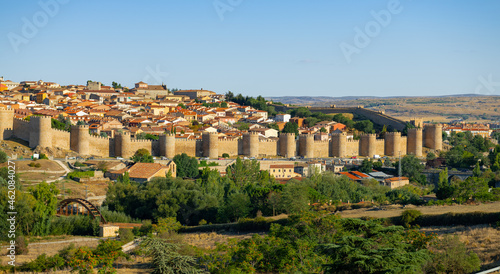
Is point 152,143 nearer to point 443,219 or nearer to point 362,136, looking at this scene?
point 362,136

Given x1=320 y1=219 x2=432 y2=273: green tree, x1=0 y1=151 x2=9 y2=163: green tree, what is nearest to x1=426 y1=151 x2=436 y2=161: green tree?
x1=0 y1=151 x2=9 y2=163: green tree

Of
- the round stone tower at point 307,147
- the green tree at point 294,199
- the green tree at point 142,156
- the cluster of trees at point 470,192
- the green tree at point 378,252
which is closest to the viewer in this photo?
the green tree at point 378,252

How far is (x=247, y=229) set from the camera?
712 inches

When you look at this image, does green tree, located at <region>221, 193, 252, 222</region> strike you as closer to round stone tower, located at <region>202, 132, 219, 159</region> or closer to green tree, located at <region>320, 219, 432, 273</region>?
green tree, located at <region>320, 219, 432, 273</region>

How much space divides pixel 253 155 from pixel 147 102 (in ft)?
67.6

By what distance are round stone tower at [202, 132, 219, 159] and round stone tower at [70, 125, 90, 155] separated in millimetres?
6183

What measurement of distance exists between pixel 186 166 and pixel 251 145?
18.8 ft

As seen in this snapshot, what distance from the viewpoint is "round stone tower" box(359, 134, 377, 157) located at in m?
40.0

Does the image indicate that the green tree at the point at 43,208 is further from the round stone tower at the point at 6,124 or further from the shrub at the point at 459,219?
the round stone tower at the point at 6,124

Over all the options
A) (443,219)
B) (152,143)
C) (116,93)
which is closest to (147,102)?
(116,93)

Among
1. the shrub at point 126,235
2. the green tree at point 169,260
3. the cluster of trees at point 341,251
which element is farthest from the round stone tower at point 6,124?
the green tree at point 169,260

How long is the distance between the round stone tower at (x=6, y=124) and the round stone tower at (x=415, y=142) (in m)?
22.9

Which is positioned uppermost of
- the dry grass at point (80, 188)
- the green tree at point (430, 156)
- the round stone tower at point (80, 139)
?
the round stone tower at point (80, 139)

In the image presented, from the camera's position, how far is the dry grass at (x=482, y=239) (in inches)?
474
